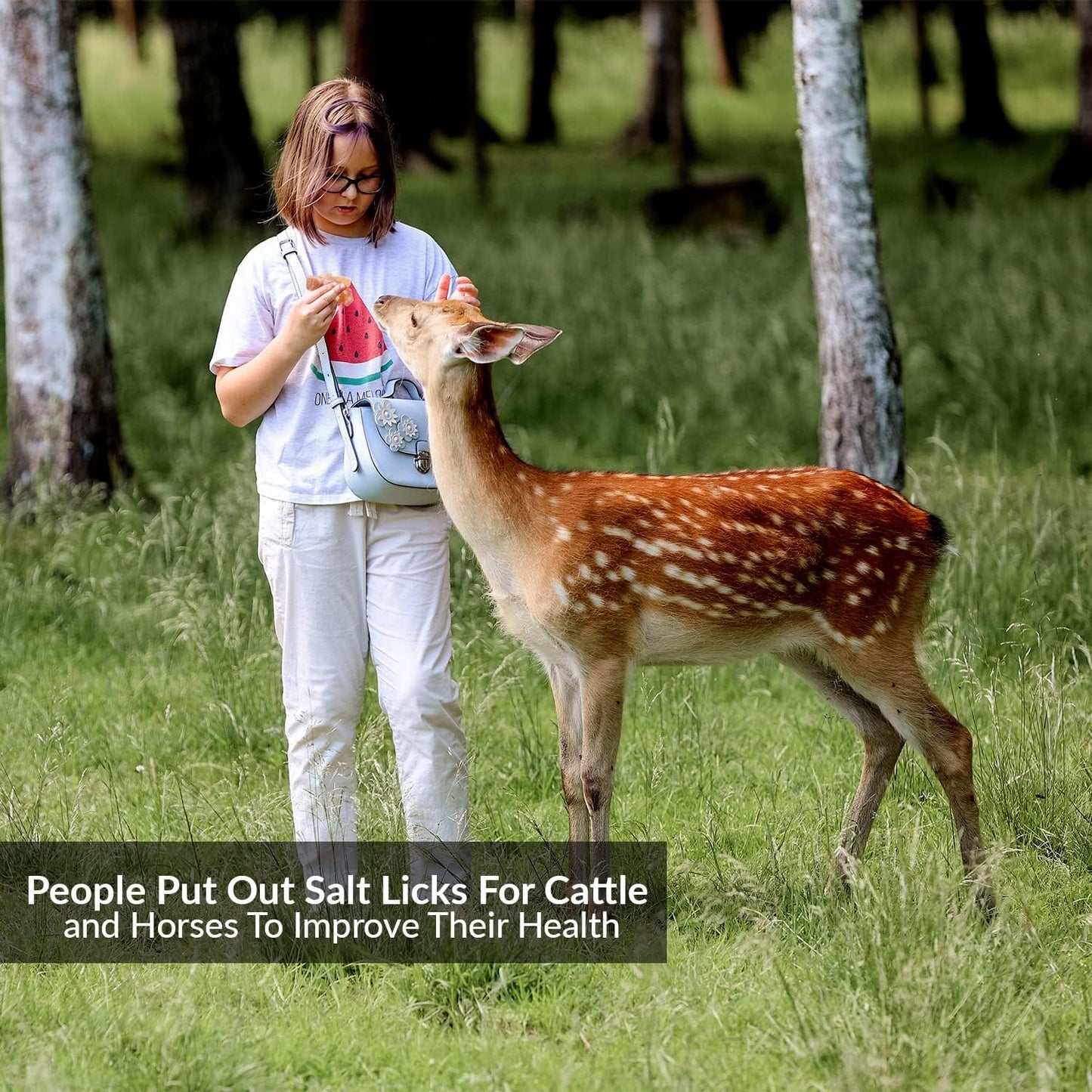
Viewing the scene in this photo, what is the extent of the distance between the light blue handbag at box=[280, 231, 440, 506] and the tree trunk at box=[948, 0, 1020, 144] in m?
20.5

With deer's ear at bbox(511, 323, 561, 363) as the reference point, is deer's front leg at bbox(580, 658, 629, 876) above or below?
below

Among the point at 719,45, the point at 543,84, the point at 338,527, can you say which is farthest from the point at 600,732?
the point at 719,45

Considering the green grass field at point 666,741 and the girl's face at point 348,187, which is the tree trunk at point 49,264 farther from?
the girl's face at point 348,187

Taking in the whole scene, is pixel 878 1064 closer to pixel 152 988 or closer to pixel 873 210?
pixel 152 988

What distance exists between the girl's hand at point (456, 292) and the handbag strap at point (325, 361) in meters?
0.34

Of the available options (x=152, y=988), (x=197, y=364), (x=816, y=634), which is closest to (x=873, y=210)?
(x=816, y=634)

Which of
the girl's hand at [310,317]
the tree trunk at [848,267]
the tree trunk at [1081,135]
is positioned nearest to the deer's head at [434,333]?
the girl's hand at [310,317]

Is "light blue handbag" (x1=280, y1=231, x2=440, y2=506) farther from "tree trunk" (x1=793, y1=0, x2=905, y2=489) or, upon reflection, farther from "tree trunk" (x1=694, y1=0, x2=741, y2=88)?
"tree trunk" (x1=694, y1=0, x2=741, y2=88)

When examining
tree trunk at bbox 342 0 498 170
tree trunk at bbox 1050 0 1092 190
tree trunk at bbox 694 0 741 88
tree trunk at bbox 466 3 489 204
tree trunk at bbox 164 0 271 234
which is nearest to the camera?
tree trunk at bbox 164 0 271 234

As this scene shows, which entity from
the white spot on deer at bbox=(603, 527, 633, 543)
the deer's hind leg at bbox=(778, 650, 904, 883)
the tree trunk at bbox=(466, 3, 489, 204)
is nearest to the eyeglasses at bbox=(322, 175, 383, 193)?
the white spot on deer at bbox=(603, 527, 633, 543)

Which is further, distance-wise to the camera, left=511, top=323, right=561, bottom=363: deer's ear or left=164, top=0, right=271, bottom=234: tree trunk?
left=164, top=0, right=271, bottom=234: tree trunk

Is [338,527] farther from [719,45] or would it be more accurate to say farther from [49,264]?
[719,45]

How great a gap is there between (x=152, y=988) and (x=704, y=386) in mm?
6687

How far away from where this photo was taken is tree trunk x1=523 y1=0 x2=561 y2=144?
24719 mm
